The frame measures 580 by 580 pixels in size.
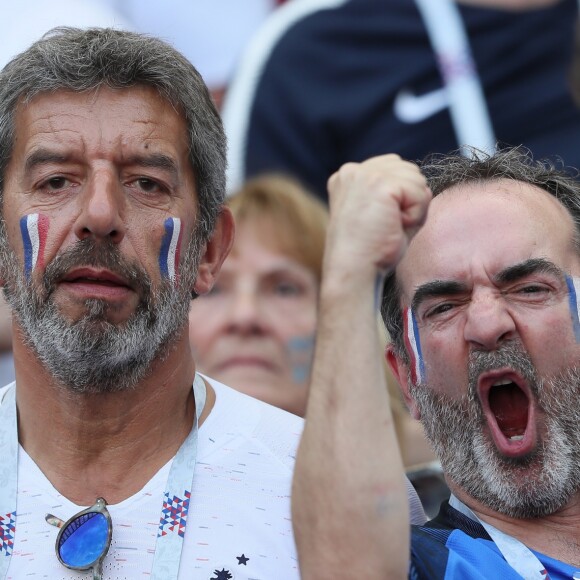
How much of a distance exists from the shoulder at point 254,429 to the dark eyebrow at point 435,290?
0.44 meters

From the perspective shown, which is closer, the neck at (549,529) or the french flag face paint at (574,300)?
the neck at (549,529)

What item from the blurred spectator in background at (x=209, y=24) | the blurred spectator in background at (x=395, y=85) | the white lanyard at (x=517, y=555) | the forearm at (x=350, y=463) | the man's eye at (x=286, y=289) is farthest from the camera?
the blurred spectator in background at (x=209, y=24)

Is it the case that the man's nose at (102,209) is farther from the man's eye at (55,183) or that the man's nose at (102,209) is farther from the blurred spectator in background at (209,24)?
the blurred spectator in background at (209,24)

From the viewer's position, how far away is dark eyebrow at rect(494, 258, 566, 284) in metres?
3.47

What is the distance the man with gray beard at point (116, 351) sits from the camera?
3.21 meters

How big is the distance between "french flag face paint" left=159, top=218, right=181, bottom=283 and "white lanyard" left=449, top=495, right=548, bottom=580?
0.94 meters

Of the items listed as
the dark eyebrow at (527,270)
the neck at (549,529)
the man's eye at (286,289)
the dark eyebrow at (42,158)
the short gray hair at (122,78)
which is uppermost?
the man's eye at (286,289)

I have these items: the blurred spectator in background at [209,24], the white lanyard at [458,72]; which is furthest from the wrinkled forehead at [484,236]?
the blurred spectator in background at [209,24]

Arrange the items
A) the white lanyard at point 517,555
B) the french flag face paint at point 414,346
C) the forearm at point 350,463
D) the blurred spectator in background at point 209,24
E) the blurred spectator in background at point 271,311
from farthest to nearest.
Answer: the blurred spectator in background at point 209,24
the blurred spectator in background at point 271,311
the french flag face paint at point 414,346
the white lanyard at point 517,555
the forearm at point 350,463

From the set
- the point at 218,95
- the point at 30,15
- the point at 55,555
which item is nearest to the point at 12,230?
the point at 55,555

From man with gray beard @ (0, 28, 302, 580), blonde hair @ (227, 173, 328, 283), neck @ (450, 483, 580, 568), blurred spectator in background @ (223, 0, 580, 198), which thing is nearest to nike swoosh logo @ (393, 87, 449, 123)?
blurred spectator in background @ (223, 0, 580, 198)

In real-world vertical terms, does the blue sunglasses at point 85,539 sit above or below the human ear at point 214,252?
below

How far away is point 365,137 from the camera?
6082 mm

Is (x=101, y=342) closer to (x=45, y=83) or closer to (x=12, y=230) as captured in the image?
(x=12, y=230)
